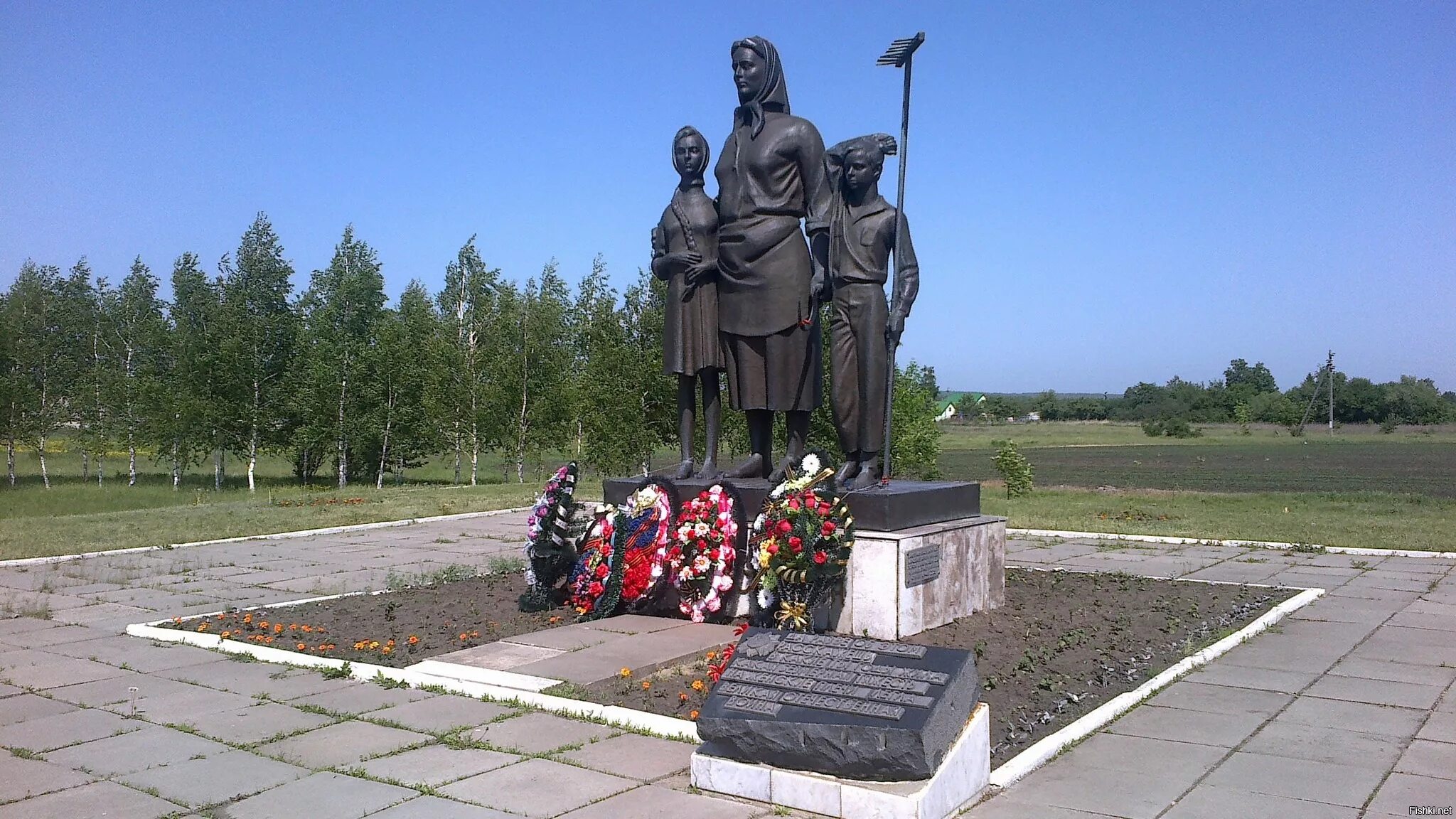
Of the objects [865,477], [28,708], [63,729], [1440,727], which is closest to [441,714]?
[63,729]

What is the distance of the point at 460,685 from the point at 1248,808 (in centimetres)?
357

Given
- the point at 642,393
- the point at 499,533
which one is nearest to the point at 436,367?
the point at 642,393

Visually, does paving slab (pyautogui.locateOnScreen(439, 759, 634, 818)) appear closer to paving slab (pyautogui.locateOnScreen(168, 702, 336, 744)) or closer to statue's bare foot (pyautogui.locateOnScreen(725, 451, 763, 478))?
paving slab (pyautogui.locateOnScreen(168, 702, 336, 744))

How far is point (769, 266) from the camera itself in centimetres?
732

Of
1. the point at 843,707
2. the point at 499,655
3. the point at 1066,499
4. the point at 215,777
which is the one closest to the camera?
the point at 843,707

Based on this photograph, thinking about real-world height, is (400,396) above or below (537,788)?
above

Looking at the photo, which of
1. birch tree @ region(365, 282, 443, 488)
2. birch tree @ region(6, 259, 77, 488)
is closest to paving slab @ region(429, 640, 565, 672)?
birch tree @ region(365, 282, 443, 488)

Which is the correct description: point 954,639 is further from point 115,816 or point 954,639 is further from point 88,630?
point 88,630

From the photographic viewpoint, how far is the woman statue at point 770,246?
23.9ft

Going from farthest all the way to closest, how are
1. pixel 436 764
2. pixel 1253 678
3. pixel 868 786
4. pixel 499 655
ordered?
pixel 499 655
pixel 1253 678
pixel 436 764
pixel 868 786

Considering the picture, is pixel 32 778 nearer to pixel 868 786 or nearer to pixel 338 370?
pixel 868 786

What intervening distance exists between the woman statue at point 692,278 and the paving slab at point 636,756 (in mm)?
3152

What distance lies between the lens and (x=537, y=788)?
407cm

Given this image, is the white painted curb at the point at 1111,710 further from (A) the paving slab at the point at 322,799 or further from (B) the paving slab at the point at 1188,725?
(A) the paving slab at the point at 322,799
